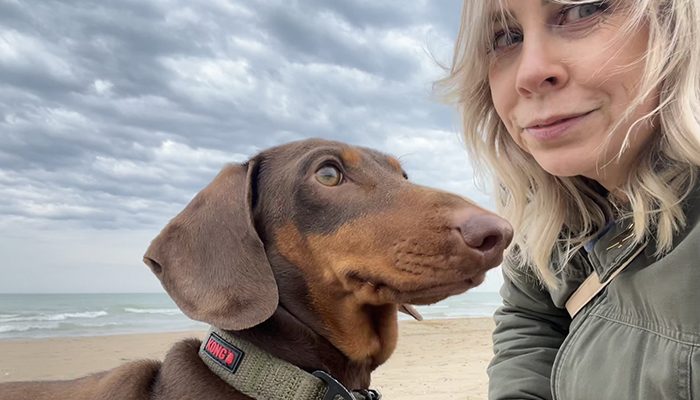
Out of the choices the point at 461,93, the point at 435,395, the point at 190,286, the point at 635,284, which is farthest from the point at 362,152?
the point at 435,395

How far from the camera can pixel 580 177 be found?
2.99 meters

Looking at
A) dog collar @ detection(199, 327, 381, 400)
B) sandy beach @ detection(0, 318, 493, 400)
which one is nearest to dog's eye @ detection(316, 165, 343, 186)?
dog collar @ detection(199, 327, 381, 400)

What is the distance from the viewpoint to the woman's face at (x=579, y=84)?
2.35 m

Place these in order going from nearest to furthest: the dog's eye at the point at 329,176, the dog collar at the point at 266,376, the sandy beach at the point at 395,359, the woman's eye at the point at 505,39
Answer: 1. the dog collar at the point at 266,376
2. the woman's eye at the point at 505,39
3. the dog's eye at the point at 329,176
4. the sandy beach at the point at 395,359

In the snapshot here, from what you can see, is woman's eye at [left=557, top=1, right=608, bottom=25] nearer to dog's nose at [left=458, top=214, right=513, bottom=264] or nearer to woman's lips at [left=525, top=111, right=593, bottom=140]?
woman's lips at [left=525, top=111, right=593, bottom=140]

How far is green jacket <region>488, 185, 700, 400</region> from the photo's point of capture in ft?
6.82

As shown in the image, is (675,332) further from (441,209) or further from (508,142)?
(508,142)

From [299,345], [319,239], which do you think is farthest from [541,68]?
[299,345]

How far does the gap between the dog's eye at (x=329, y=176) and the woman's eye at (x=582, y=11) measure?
4.04 feet

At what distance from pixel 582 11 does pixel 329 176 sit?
134 cm

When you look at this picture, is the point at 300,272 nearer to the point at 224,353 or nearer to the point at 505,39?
the point at 224,353

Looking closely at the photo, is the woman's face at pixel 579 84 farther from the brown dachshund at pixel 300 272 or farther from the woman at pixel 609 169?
the brown dachshund at pixel 300 272

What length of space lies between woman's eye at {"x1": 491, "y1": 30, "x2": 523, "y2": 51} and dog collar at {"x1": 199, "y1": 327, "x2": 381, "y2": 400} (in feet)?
5.59

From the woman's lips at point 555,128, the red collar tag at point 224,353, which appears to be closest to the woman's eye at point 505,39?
the woman's lips at point 555,128
